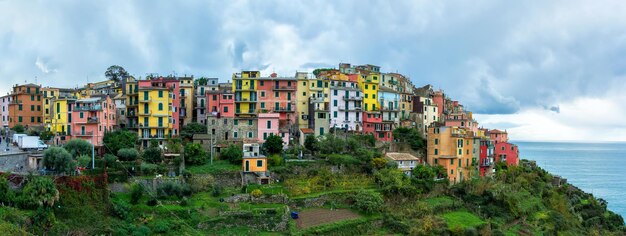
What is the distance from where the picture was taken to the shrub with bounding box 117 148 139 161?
4441 centimetres

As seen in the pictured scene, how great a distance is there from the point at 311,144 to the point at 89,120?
2032 cm

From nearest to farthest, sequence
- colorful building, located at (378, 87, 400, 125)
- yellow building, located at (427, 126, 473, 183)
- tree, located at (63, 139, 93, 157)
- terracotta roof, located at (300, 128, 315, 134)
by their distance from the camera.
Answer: tree, located at (63, 139, 93, 157) → yellow building, located at (427, 126, 473, 183) → terracotta roof, located at (300, 128, 315, 134) → colorful building, located at (378, 87, 400, 125)

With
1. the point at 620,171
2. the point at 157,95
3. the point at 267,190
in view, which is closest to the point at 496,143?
the point at 267,190

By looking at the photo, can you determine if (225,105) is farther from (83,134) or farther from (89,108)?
(83,134)

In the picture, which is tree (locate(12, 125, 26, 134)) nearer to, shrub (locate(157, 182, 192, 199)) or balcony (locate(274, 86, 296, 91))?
shrub (locate(157, 182, 192, 199))

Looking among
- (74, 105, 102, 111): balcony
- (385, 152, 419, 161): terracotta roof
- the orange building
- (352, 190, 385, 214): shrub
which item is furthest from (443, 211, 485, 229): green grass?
the orange building

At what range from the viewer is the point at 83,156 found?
4094cm

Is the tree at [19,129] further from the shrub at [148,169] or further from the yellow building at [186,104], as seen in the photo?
the shrub at [148,169]

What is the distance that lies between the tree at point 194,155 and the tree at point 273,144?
599 centimetres

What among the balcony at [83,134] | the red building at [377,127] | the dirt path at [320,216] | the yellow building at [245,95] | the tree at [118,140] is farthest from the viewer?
the red building at [377,127]

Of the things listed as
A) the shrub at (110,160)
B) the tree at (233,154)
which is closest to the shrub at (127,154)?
the shrub at (110,160)

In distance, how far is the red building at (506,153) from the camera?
64.4 m

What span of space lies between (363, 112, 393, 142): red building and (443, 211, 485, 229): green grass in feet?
51.7

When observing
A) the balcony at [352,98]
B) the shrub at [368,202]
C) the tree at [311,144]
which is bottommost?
the shrub at [368,202]
